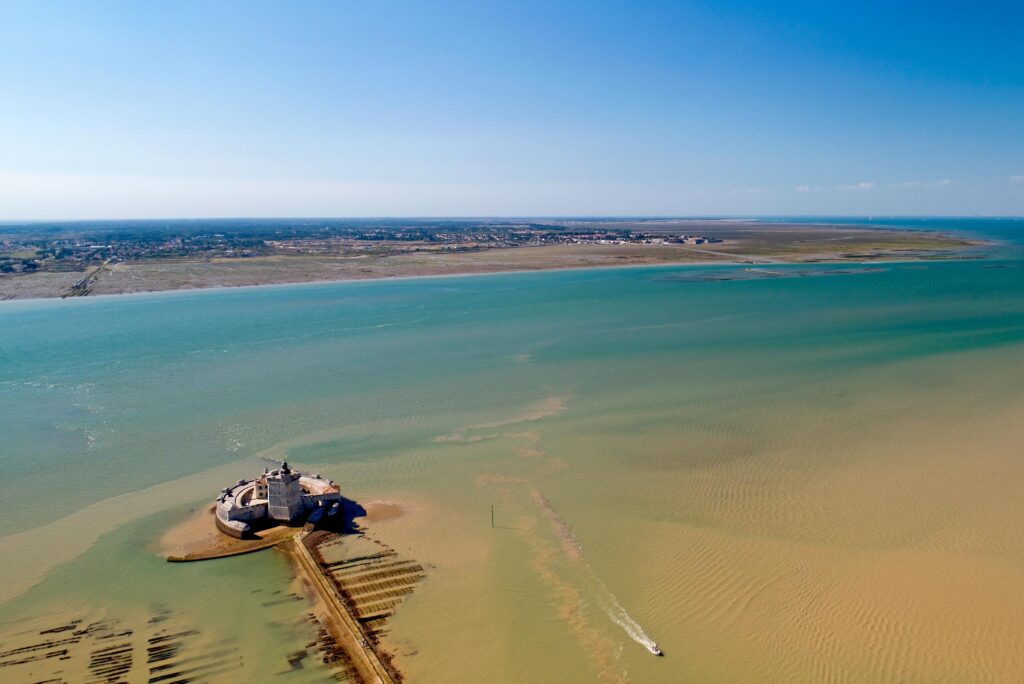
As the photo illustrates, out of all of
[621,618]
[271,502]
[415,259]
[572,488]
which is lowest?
[621,618]

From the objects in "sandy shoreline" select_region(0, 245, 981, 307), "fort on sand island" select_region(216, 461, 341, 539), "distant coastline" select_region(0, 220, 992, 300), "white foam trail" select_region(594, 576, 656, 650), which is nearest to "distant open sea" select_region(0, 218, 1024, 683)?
"white foam trail" select_region(594, 576, 656, 650)

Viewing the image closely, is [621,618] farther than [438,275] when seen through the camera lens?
No

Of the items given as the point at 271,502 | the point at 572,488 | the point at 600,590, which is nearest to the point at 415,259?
the point at 572,488

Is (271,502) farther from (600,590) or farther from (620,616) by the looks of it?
(620,616)

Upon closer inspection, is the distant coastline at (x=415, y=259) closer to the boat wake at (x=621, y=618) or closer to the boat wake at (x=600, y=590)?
the boat wake at (x=600, y=590)

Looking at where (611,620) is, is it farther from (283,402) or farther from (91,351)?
(91,351)

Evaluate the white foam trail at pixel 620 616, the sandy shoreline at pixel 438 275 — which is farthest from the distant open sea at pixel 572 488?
the sandy shoreline at pixel 438 275

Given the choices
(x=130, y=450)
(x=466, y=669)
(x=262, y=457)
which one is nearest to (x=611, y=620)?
(x=466, y=669)
